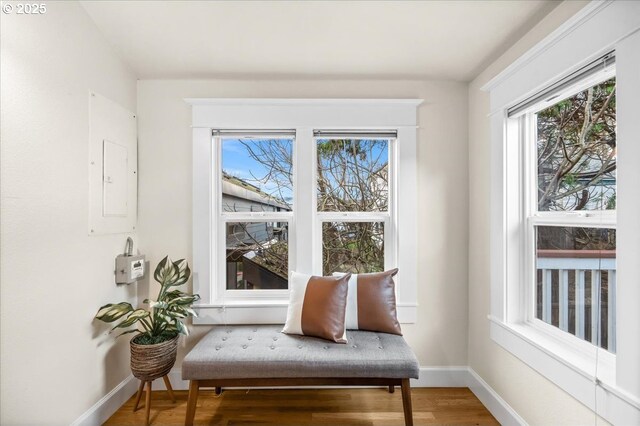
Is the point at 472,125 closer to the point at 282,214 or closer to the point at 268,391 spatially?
the point at 282,214

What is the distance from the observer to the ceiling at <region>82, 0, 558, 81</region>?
1.80 m

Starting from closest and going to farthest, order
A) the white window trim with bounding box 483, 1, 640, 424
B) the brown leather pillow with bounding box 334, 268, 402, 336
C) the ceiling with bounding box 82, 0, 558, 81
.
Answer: the white window trim with bounding box 483, 1, 640, 424, the ceiling with bounding box 82, 0, 558, 81, the brown leather pillow with bounding box 334, 268, 402, 336

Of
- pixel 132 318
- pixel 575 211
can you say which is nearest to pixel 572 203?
pixel 575 211

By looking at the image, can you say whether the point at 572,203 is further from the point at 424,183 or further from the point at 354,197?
the point at 354,197

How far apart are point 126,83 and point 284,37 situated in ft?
4.01

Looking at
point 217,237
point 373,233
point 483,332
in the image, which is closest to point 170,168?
point 217,237

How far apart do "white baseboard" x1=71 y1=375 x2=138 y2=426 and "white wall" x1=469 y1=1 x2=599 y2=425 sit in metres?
2.52

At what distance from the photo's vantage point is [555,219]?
1.80 meters

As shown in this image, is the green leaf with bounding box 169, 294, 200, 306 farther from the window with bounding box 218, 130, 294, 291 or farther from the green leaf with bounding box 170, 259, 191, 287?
the window with bounding box 218, 130, 294, 291

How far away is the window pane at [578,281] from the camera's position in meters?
1.49

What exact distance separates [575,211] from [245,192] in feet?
Answer: 7.06

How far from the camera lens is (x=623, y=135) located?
→ 4.14ft

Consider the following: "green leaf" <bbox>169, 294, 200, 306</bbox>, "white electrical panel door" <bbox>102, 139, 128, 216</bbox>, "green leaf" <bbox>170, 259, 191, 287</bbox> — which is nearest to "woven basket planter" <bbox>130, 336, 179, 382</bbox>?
"green leaf" <bbox>169, 294, 200, 306</bbox>

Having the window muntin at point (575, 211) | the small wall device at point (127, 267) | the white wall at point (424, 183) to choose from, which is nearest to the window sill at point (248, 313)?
the white wall at point (424, 183)
